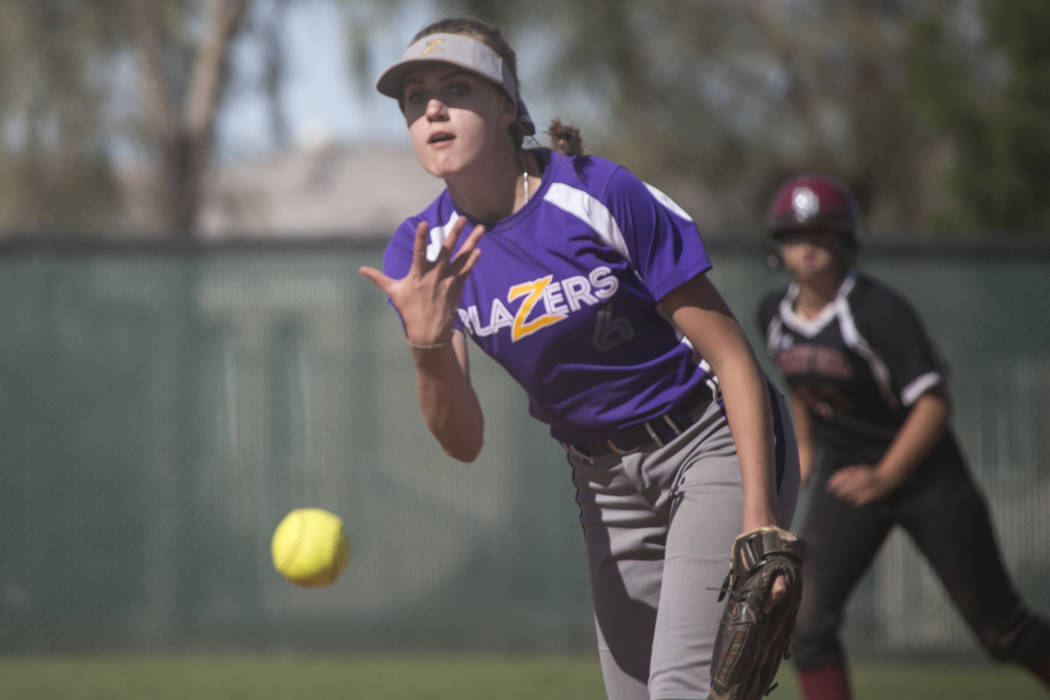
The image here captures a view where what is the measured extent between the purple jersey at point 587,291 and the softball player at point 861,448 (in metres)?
2.00

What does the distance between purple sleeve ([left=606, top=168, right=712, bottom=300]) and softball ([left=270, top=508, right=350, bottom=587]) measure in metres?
1.48

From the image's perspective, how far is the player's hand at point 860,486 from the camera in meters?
5.00

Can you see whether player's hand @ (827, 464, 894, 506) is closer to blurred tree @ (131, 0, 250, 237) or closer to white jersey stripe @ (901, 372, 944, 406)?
white jersey stripe @ (901, 372, 944, 406)

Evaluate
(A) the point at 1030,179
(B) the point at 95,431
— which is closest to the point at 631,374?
(B) the point at 95,431

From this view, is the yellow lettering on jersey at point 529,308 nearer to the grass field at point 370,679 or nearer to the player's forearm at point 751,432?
the player's forearm at point 751,432

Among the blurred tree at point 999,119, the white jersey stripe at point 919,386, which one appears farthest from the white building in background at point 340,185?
the white jersey stripe at point 919,386

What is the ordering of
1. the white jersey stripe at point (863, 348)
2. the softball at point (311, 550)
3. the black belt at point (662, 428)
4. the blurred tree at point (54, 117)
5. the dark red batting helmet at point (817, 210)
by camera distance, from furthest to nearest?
the blurred tree at point (54, 117) < the dark red batting helmet at point (817, 210) < the white jersey stripe at point (863, 348) < the softball at point (311, 550) < the black belt at point (662, 428)

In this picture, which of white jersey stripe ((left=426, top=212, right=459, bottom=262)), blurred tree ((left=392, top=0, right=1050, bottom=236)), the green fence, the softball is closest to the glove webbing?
white jersey stripe ((left=426, top=212, right=459, bottom=262))

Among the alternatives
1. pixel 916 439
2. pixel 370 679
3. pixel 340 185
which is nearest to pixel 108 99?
pixel 370 679

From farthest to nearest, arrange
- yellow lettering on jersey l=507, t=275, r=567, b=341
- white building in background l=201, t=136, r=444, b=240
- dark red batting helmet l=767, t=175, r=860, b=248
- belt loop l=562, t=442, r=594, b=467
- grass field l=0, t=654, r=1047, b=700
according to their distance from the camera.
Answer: white building in background l=201, t=136, r=444, b=240 → grass field l=0, t=654, r=1047, b=700 → dark red batting helmet l=767, t=175, r=860, b=248 → belt loop l=562, t=442, r=594, b=467 → yellow lettering on jersey l=507, t=275, r=567, b=341

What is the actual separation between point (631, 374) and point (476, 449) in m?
0.52

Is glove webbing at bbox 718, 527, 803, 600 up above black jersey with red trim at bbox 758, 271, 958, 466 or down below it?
below

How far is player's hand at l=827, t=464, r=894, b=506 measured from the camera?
5.00 meters

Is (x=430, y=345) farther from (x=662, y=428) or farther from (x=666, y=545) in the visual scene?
(x=666, y=545)
